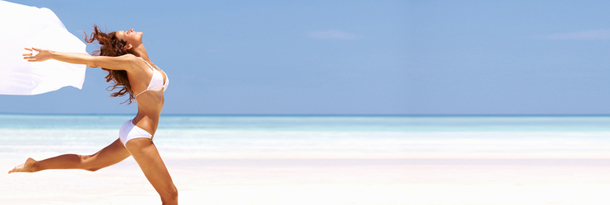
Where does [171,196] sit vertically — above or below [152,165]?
below

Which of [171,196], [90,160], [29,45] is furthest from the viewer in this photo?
[29,45]

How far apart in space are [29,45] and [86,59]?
140 cm

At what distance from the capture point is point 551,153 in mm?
13906

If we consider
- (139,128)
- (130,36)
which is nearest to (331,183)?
(139,128)

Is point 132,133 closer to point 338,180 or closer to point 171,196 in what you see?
point 171,196

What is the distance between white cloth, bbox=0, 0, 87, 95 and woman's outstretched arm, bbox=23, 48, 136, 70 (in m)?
0.99

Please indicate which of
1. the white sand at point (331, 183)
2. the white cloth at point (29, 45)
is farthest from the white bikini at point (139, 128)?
the white sand at point (331, 183)

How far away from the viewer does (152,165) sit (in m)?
4.61

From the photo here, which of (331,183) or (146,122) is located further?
(331,183)

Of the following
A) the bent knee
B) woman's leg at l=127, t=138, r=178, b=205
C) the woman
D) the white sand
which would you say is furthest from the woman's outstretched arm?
the white sand

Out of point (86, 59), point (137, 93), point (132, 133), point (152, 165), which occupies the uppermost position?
point (86, 59)

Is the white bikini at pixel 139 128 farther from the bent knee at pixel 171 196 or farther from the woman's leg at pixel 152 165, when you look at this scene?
the bent knee at pixel 171 196

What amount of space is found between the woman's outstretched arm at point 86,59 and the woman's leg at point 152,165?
53cm

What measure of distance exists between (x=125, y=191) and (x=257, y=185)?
1.58 metres
